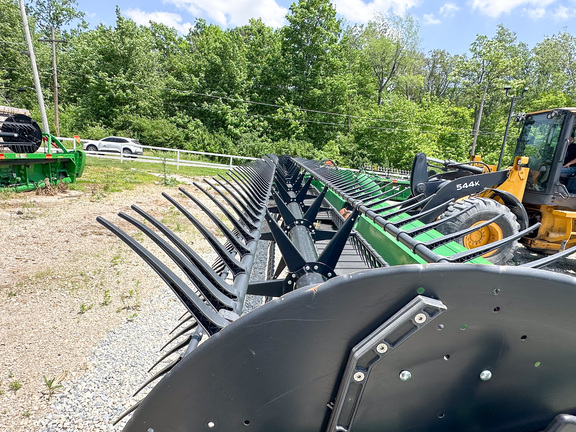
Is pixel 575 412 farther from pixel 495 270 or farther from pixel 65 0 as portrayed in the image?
pixel 65 0

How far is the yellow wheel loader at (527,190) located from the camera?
472 cm

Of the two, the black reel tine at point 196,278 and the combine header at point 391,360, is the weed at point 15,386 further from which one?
the combine header at point 391,360

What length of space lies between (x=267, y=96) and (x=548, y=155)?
24.1m

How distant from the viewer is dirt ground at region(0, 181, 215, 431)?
2385mm

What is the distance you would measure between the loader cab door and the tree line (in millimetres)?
18061

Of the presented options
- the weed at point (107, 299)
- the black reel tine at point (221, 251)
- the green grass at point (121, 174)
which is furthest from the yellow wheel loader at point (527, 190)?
the green grass at point (121, 174)

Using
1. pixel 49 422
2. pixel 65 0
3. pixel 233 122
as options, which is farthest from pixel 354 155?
pixel 65 0

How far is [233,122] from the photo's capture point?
2528 centimetres

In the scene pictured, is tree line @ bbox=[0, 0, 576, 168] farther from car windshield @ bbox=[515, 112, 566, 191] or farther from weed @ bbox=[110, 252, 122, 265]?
weed @ bbox=[110, 252, 122, 265]

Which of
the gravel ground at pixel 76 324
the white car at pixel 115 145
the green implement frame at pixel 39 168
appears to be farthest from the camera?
the white car at pixel 115 145

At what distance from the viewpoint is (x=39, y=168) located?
9172 millimetres

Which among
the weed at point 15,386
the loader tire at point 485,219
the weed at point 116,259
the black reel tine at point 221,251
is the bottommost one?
the weed at point 116,259

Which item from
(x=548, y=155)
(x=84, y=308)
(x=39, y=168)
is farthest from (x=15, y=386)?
(x=39, y=168)

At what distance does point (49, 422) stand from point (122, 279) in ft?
7.21
